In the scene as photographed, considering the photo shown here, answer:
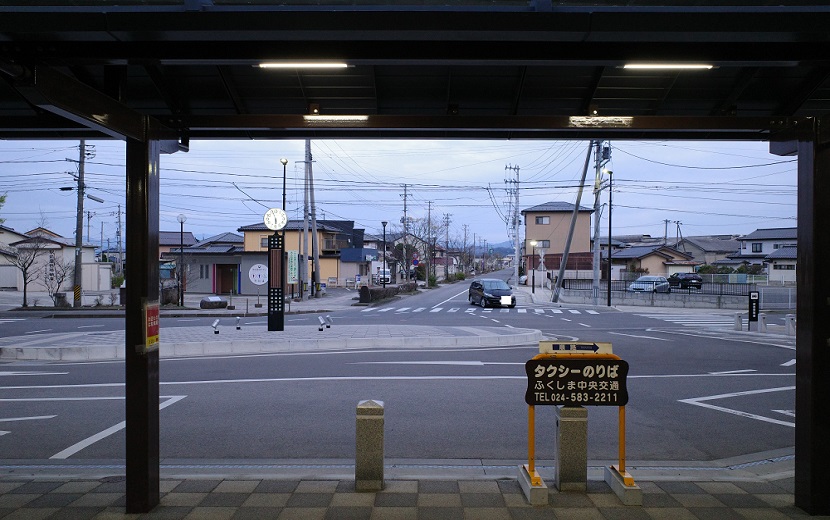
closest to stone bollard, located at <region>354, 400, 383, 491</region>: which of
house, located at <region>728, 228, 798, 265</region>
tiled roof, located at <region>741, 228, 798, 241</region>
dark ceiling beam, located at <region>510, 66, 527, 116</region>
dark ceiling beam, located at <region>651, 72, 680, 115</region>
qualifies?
dark ceiling beam, located at <region>510, 66, 527, 116</region>

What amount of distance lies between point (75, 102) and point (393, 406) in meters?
6.71

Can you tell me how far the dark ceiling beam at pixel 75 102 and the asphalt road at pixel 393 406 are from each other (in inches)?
162

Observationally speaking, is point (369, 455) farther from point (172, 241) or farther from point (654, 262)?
point (172, 241)

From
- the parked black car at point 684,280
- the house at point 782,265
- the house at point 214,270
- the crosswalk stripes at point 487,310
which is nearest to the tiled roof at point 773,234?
the house at point 782,265

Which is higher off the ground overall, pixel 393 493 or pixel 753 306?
pixel 753 306

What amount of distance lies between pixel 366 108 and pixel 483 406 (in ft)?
17.8

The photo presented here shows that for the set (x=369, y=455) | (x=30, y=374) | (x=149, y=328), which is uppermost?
(x=149, y=328)

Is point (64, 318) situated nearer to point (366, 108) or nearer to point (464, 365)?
A: point (464, 365)

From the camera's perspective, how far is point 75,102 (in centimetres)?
432

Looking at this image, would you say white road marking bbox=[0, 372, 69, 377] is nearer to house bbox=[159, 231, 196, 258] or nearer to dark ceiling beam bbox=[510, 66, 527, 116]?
dark ceiling beam bbox=[510, 66, 527, 116]

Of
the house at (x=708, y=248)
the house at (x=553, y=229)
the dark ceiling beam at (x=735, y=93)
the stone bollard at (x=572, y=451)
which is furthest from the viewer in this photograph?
the house at (x=708, y=248)

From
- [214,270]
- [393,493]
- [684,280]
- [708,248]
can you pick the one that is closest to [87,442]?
[393,493]

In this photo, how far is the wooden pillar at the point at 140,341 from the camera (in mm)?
4953

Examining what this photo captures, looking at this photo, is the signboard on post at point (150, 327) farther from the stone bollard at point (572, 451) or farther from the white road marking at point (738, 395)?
the white road marking at point (738, 395)
